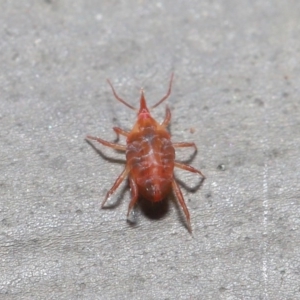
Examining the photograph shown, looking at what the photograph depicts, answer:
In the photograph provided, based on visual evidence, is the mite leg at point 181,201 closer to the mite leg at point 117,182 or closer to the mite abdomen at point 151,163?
the mite abdomen at point 151,163

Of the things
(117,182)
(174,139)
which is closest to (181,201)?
(117,182)

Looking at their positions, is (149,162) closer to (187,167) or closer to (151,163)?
(151,163)

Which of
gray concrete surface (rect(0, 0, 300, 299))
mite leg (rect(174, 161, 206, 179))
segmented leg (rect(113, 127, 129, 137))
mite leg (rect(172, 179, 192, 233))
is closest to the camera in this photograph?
gray concrete surface (rect(0, 0, 300, 299))

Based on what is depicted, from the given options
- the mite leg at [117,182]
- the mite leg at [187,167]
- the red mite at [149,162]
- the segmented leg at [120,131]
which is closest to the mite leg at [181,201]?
the red mite at [149,162]

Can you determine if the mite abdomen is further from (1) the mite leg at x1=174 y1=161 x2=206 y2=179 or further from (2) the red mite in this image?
(1) the mite leg at x1=174 y1=161 x2=206 y2=179

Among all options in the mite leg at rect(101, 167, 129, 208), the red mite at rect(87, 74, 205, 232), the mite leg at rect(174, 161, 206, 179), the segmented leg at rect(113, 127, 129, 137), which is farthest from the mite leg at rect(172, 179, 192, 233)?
the segmented leg at rect(113, 127, 129, 137)

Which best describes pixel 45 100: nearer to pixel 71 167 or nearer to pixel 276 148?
pixel 71 167
